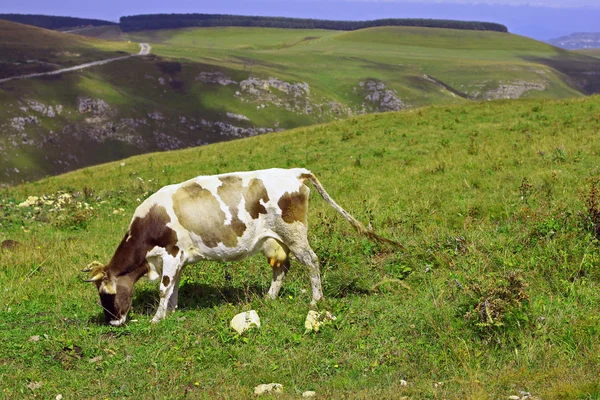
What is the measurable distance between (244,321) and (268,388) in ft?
5.74

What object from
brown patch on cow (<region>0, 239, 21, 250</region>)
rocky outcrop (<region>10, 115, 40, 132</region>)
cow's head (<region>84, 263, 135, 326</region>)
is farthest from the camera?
rocky outcrop (<region>10, 115, 40, 132</region>)

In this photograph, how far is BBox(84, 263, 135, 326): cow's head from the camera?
9359 millimetres

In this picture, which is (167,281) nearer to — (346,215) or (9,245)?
(346,215)

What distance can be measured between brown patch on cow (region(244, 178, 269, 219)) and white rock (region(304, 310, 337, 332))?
2.05 meters

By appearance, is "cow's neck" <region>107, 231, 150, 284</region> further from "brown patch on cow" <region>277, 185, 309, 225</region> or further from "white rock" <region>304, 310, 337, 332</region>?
"white rock" <region>304, 310, 337, 332</region>

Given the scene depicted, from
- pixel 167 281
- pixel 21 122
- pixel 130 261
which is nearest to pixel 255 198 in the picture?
pixel 167 281

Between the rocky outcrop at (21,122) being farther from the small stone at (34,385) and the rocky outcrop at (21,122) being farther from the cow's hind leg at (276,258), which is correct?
the small stone at (34,385)

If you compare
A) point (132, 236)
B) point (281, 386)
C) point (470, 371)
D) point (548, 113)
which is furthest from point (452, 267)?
point (548, 113)

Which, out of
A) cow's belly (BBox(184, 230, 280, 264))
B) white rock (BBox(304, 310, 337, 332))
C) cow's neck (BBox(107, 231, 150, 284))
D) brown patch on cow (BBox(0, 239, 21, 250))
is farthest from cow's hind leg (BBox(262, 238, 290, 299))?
brown patch on cow (BBox(0, 239, 21, 250))

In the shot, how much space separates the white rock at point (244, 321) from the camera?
8227 millimetres

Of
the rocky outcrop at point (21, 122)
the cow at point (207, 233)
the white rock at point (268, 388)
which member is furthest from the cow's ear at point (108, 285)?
the rocky outcrop at point (21, 122)

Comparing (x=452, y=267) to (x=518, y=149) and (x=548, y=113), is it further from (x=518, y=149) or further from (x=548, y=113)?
(x=548, y=113)

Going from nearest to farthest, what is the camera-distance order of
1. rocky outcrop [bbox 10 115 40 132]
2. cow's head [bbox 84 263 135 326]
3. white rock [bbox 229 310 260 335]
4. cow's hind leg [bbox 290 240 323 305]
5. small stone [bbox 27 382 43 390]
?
small stone [bbox 27 382 43 390] → white rock [bbox 229 310 260 335] → cow's head [bbox 84 263 135 326] → cow's hind leg [bbox 290 240 323 305] → rocky outcrop [bbox 10 115 40 132]

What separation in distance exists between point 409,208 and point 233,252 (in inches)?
237
